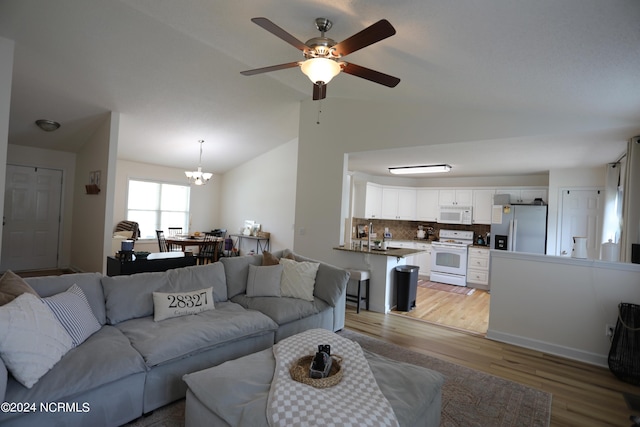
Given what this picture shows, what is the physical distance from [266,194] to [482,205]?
4.80 metres

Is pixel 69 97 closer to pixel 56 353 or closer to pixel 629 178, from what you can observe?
pixel 56 353

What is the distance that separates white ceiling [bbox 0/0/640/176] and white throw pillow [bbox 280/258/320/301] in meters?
2.13

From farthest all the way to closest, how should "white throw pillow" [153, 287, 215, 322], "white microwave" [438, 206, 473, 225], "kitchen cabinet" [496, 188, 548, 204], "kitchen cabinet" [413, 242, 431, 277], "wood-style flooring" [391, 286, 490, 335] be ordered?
"kitchen cabinet" [413, 242, 431, 277] → "white microwave" [438, 206, 473, 225] → "kitchen cabinet" [496, 188, 548, 204] → "wood-style flooring" [391, 286, 490, 335] → "white throw pillow" [153, 287, 215, 322]

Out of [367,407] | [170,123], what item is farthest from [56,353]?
[170,123]

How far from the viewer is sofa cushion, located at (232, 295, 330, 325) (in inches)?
119

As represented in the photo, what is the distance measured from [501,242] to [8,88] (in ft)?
24.4

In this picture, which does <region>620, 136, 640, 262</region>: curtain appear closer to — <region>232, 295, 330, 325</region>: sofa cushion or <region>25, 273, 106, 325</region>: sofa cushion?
<region>232, 295, 330, 325</region>: sofa cushion

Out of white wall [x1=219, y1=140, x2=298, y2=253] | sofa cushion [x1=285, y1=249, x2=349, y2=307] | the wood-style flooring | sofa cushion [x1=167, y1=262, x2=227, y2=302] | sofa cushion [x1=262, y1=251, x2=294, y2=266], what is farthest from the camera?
white wall [x1=219, y1=140, x2=298, y2=253]

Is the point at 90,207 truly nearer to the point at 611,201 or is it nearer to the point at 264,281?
the point at 264,281

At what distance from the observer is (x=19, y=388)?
1.64 m

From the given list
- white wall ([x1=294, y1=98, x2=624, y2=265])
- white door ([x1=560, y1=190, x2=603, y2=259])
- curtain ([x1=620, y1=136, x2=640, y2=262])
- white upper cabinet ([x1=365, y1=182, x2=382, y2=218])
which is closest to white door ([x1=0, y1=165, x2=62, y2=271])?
white wall ([x1=294, y1=98, x2=624, y2=265])

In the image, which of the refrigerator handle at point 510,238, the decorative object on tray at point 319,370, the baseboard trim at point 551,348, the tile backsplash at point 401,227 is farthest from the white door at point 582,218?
the decorative object on tray at point 319,370

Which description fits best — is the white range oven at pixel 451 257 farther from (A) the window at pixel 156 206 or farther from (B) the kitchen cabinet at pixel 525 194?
(A) the window at pixel 156 206

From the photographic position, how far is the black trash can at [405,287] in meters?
4.62
